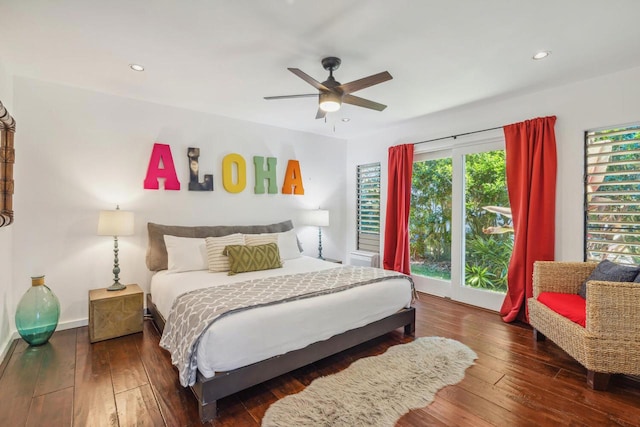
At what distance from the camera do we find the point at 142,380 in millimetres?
2254

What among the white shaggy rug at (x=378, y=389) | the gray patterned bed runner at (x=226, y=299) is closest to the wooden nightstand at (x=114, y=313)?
the gray patterned bed runner at (x=226, y=299)

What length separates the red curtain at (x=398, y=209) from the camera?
14.9 ft

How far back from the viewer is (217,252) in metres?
3.33

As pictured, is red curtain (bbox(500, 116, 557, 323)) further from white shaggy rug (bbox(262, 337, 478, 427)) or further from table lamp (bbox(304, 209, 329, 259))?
table lamp (bbox(304, 209, 329, 259))

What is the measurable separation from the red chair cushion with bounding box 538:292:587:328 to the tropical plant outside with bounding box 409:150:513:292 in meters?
0.94

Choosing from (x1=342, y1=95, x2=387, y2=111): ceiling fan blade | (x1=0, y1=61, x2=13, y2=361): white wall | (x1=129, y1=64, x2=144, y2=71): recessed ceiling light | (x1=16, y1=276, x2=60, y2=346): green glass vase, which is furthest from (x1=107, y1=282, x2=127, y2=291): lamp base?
(x1=342, y1=95, x2=387, y2=111): ceiling fan blade

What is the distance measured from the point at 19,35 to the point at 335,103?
2.41 meters

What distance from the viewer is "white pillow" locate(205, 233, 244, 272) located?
327 cm

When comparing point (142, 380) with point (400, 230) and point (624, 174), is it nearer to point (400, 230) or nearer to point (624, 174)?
point (400, 230)

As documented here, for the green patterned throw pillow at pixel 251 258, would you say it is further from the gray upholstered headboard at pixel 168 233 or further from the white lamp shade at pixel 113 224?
the white lamp shade at pixel 113 224

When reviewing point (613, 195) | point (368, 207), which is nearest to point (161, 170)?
point (368, 207)

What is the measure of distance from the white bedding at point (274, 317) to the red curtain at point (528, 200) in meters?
1.39

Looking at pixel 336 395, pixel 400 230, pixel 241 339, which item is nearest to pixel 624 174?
pixel 400 230

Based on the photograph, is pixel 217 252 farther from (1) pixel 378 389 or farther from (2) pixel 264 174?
Answer: (1) pixel 378 389
